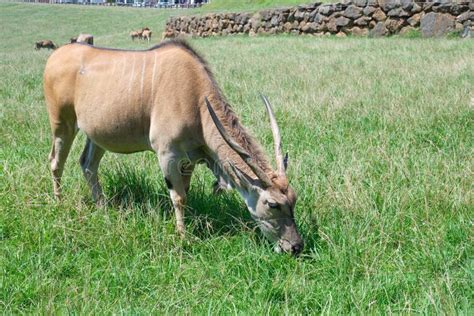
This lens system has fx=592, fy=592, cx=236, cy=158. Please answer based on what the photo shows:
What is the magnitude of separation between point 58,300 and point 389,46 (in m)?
13.5

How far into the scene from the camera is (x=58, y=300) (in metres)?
3.51

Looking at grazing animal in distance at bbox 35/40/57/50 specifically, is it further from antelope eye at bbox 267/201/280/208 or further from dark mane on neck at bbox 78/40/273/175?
antelope eye at bbox 267/201/280/208

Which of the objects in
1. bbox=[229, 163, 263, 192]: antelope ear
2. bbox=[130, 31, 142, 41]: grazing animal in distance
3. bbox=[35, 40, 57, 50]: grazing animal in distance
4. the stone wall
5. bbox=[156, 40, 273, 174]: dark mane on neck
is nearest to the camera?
bbox=[229, 163, 263, 192]: antelope ear

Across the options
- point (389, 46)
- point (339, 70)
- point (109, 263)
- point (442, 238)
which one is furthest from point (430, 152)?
point (389, 46)

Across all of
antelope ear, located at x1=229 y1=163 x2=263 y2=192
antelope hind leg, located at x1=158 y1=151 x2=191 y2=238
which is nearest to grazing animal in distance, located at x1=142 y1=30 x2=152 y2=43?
antelope hind leg, located at x1=158 y1=151 x2=191 y2=238

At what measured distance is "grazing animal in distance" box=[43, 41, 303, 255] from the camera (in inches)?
162

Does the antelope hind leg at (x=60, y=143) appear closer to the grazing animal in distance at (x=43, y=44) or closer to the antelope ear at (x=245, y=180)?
the antelope ear at (x=245, y=180)

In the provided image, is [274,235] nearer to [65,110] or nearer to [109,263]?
[109,263]

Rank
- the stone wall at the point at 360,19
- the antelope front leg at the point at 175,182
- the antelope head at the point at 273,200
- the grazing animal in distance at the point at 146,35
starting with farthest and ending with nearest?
the grazing animal in distance at the point at 146,35
the stone wall at the point at 360,19
the antelope front leg at the point at 175,182
the antelope head at the point at 273,200

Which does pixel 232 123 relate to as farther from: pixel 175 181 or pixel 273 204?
pixel 273 204

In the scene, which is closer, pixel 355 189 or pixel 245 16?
pixel 355 189

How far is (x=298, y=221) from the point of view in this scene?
4.50m

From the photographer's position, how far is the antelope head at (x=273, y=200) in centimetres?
402

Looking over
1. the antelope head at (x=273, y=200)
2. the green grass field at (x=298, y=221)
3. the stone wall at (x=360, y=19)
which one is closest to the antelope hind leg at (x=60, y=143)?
the green grass field at (x=298, y=221)
